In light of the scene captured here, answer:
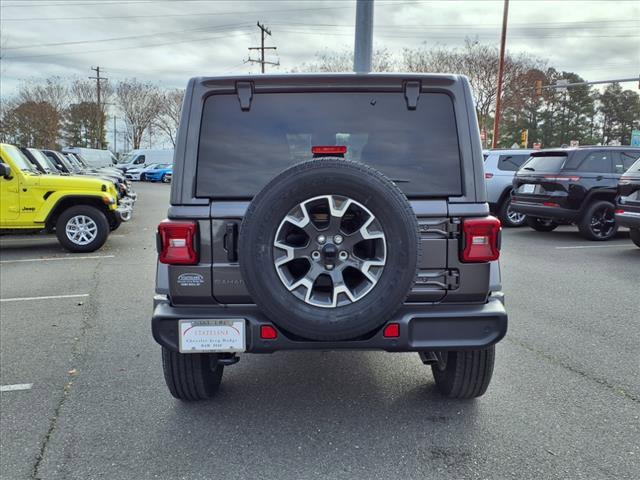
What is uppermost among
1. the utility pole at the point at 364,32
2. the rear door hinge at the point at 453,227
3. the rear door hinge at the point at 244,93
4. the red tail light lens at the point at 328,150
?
the utility pole at the point at 364,32

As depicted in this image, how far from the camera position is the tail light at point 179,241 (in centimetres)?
283

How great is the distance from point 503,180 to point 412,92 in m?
10.8

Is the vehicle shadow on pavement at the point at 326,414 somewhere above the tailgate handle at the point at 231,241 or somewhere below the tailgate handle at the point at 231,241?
below

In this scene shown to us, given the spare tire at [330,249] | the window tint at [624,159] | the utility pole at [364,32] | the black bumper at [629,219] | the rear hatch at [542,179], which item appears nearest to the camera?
the spare tire at [330,249]

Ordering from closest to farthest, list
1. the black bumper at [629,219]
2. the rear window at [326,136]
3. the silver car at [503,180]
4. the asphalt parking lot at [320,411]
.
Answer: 1. the asphalt parking lot at [320,411]
2. the rear window at [326,136]
3. the black bumper at [629,219]
4. the silver car at [503,180]

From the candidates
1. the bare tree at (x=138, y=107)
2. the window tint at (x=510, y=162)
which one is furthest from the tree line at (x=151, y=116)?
the window tint at (x=510, y=162)

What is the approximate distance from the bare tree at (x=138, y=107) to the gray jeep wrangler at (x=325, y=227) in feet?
205

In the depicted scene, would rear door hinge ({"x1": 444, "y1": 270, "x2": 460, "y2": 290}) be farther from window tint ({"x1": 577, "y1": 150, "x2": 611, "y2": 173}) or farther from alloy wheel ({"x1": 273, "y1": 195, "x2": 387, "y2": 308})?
window tint ({"x1": 577, "y1": 150, "x2": 611, "y2": 173})

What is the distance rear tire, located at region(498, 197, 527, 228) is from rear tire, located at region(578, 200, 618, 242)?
2351 mm

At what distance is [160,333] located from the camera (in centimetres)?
291

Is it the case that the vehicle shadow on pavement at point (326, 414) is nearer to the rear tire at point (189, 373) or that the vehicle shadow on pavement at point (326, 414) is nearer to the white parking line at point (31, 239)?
the rear tire at point (189, 373)

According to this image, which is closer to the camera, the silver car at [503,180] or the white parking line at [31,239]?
the white parking line at [31,239]

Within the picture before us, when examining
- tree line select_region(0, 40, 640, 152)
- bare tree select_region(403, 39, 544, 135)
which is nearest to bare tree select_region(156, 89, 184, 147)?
tree line select_region(0, 40, 640, 152)

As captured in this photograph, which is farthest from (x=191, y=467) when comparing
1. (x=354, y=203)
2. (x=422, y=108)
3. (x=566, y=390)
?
(x=566, y=390)
